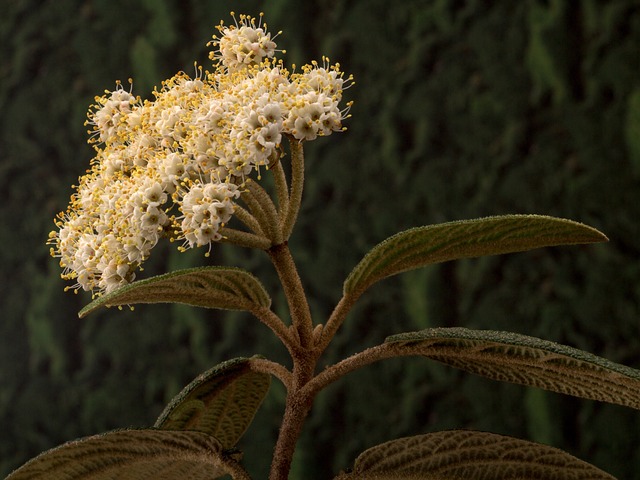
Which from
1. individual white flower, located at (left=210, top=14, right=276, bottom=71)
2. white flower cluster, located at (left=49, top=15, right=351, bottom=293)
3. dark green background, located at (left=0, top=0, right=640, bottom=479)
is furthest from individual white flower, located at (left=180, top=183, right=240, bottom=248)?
dark green background, located at (left=0, top=0, right=640, bottom=479)

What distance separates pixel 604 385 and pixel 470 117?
52 cm

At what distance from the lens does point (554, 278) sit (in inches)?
36.0

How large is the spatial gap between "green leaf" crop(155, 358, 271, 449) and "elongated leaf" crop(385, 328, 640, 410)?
0.50 feet

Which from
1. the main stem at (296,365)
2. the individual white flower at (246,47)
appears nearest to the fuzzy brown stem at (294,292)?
the main stem at (296,365)

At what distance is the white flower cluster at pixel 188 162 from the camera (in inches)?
20.7

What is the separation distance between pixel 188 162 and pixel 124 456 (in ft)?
0.69

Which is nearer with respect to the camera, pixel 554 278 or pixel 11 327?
pixel 554 278

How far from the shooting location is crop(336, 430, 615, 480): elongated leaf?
1.84 ft

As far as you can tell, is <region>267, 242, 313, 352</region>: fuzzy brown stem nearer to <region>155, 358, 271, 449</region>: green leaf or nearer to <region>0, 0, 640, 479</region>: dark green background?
<region>155, 358, 271, 449</region>: green leaf

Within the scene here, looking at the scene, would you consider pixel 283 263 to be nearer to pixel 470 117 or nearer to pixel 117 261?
pixel 117 261

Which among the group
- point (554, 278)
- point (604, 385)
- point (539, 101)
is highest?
point (539, 101)

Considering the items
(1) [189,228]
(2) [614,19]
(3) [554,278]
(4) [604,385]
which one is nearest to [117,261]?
(1) [189,228]

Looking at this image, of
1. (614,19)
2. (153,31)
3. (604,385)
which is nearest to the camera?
(604,385)

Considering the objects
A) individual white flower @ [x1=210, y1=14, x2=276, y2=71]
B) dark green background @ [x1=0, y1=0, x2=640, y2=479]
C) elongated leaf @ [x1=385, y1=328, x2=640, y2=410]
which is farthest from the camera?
dark green background @ [x1=0, y1=0, x2=640, y2=479]
